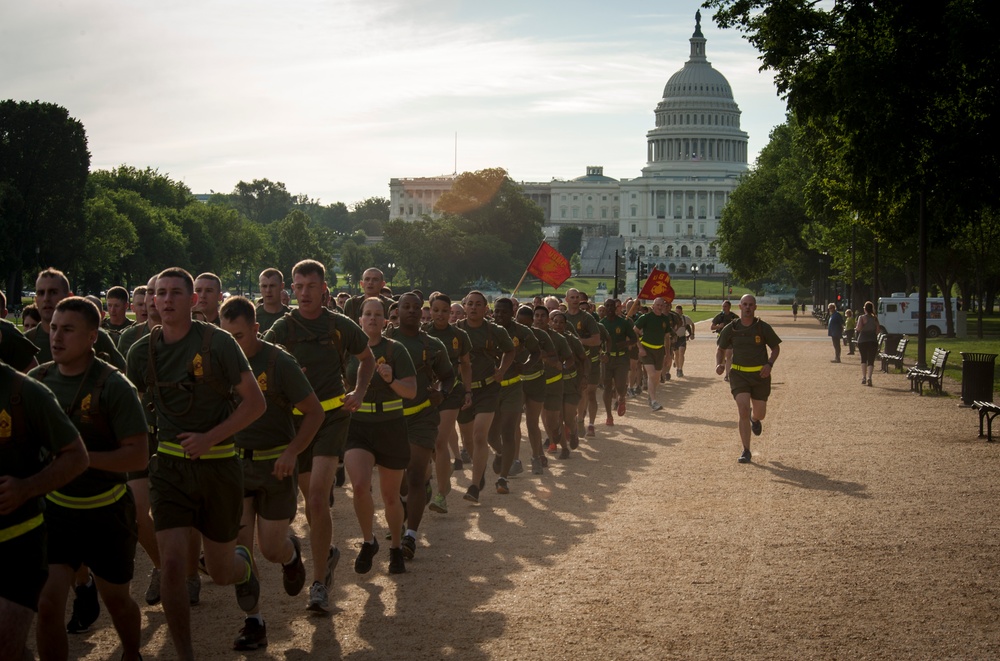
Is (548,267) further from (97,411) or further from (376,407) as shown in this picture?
(97,411)

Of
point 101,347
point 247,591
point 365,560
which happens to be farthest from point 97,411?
point 365,560

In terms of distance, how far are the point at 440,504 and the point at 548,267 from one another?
18.8 m

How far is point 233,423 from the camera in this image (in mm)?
6531

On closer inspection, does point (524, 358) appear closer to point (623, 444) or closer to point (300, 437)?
point (623, 444)

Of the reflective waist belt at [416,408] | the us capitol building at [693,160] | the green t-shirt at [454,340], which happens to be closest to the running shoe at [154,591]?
the reflective waist belt at [416,408]

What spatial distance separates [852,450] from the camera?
1673 centimetres

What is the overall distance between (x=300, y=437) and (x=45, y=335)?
118 inches

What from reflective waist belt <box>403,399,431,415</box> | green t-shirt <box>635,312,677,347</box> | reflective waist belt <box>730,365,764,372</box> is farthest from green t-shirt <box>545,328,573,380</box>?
green t-shirt <box>635,312,677,347</box>

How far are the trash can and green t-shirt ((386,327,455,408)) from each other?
561 inches

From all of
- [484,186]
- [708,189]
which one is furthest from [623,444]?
[708,189]

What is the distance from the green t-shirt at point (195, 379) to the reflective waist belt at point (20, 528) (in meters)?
1.37

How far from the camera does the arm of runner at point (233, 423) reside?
6.43 m

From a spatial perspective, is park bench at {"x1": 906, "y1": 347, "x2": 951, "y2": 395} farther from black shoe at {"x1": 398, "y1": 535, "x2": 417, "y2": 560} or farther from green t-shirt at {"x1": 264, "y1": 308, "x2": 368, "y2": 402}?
green t-shirt at {"x1": 264, "y1": 308, "x2": 368, "y2": 402}

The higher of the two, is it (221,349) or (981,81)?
(981,81)
